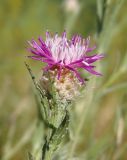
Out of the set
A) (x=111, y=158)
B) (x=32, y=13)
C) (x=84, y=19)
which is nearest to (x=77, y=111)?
(x=111, y=158)

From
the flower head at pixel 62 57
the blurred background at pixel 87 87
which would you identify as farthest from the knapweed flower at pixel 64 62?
the blurred background at pixel 87 87

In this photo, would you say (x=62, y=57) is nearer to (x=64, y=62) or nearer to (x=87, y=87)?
(x=64, y=62)

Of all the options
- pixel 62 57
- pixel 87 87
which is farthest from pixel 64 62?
pixel 87 87

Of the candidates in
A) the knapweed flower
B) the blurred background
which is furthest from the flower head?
the blurred background

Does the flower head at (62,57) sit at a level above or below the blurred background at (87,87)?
below

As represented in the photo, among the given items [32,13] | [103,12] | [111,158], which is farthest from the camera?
[32,13]

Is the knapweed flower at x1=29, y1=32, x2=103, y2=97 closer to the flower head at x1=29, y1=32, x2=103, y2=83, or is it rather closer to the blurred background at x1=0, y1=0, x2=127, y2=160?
the flower head at x1=29, y1=32, x2=103, y2=83

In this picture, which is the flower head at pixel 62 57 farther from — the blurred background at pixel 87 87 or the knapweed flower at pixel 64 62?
the blurred background at pixel 87 87

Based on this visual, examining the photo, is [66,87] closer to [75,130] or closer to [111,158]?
[75,130]

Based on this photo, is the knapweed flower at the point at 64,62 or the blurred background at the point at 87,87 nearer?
the knapweed flower at the point at 64,62
